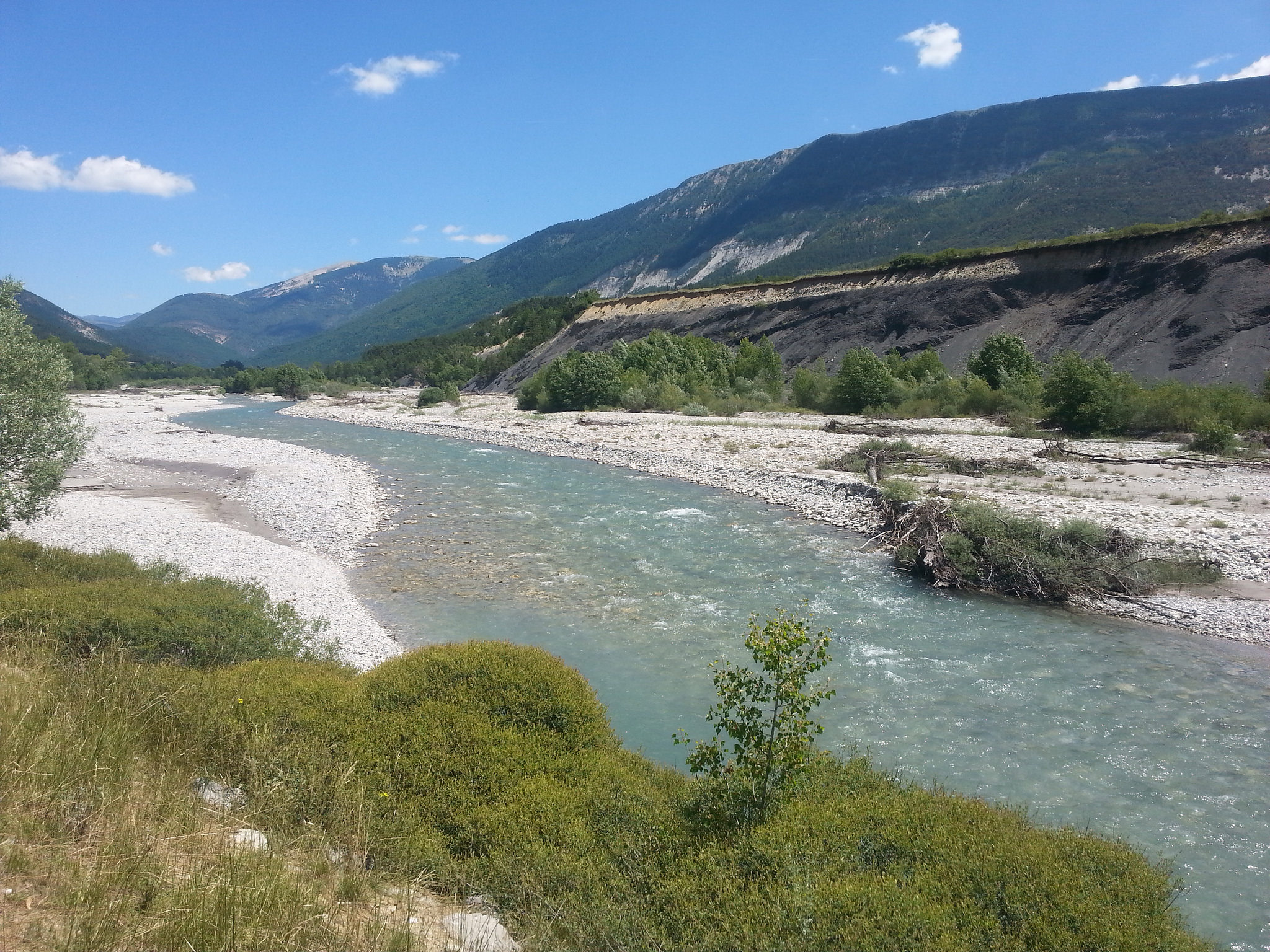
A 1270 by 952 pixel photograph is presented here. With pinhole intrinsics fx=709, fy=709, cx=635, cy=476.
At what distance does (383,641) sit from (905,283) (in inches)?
2434

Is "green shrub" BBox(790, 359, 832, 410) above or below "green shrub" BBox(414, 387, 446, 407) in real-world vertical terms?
below

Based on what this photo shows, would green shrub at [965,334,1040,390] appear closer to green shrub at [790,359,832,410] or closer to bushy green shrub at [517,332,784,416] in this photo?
green shrub at [790,359,832,410]

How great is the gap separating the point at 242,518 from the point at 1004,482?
2322 centimetres

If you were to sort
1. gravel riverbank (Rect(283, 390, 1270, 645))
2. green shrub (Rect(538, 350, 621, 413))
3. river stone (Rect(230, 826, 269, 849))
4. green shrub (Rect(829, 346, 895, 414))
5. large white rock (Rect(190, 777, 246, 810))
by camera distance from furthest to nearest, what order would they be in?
green shrub (Rect(538, 350, 621, 413)) < green shrub (Rect(829, 346, 895, 414)) < gravel riverbank (Rect(283, 390, 1270, 645)) < large white rock (Rect(190, 777, 246, 810)) < river stone (Rect(230, 826, 269, 849))

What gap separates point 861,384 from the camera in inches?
1797

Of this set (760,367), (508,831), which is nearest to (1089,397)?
(760,367)

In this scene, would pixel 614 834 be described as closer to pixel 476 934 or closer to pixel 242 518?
pixel 476 934

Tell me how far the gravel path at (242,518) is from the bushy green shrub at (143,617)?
1482mm

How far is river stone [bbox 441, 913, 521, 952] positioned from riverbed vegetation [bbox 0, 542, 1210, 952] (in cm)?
11

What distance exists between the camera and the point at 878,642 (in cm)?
1209

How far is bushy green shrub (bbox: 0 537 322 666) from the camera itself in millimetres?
7742

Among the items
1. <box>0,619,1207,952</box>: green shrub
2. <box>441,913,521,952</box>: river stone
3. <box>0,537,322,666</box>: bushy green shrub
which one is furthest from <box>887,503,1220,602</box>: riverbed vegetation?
<box>441,913,521,952</box>: river stone

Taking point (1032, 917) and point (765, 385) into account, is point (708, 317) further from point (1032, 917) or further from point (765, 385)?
point (1032, 917)

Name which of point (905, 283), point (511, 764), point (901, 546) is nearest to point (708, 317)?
point (905, 283)
